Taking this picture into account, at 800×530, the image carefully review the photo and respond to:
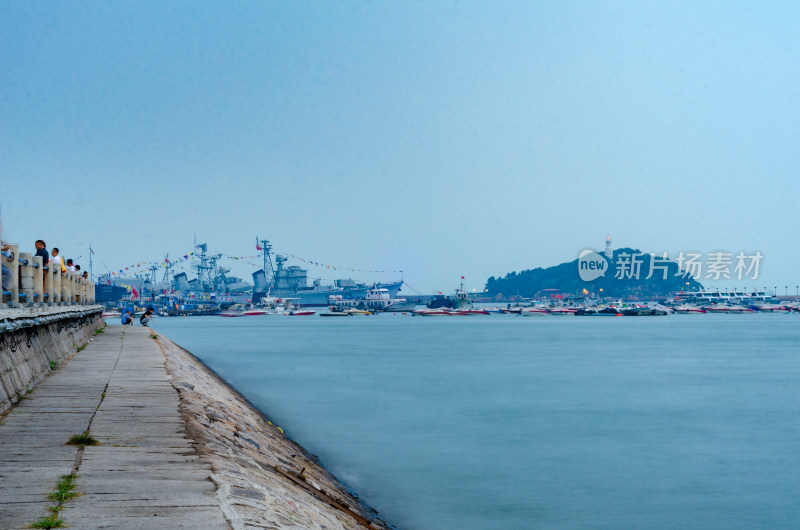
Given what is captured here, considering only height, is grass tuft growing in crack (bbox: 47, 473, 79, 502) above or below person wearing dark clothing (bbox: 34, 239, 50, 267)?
below

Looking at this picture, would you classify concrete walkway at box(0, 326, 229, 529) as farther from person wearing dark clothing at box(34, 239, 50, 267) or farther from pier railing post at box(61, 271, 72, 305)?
pier railing post at box(61, 271, 72, 305)

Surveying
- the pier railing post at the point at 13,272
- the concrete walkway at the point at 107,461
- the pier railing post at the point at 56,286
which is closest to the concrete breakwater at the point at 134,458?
the concrete walkway at the point at 107,461

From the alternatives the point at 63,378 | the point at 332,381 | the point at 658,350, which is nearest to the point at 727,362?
the point at 658,350

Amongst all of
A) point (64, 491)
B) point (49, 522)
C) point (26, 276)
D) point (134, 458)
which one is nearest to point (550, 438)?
point (26, 276)

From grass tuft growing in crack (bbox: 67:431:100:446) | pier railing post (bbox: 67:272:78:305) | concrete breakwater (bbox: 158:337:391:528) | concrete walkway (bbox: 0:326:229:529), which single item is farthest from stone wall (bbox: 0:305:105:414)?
pier railing post (bbox: 67:272:78:305)

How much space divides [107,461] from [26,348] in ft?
19.1

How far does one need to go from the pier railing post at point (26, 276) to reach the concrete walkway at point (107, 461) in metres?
2.45

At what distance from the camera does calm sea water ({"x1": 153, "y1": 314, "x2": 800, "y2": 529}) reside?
13.1 metres

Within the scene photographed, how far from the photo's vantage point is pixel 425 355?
52500 mm

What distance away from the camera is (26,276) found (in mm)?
14664

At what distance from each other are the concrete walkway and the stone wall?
26cm

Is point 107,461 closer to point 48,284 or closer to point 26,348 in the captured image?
point 26,348

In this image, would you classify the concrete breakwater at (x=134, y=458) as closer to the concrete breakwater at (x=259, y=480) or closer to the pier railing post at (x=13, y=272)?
the concrete breakwater at (x=259, y=480)

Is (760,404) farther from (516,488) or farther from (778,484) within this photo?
(516,488)
